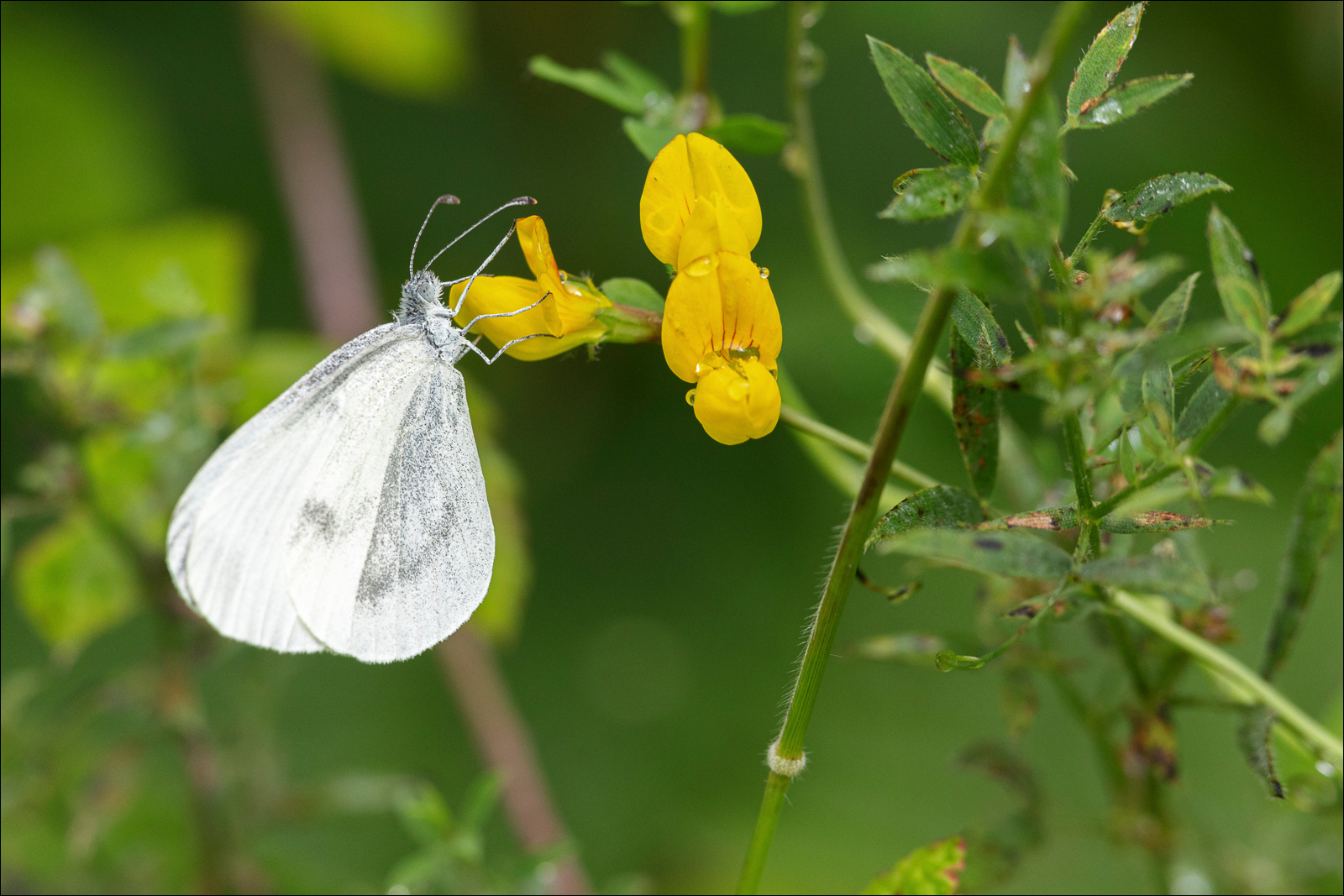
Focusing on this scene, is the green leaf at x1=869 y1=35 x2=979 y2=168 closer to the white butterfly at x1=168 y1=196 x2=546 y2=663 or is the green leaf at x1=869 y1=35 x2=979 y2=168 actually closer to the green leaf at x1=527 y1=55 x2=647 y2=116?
the green leaf at x1=527 y1=55 x2=647 y2=116

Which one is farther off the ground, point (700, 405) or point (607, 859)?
point (700, 405)

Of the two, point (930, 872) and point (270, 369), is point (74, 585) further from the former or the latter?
point (930, 872)

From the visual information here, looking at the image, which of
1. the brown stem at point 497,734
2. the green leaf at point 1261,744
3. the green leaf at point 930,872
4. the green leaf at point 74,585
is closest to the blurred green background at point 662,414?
the brown stem at point 497,734

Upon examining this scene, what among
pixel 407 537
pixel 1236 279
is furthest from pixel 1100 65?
pixel 407 537

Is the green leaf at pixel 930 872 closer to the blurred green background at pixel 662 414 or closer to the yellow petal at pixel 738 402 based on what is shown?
the yellow petal at pixel 738 402

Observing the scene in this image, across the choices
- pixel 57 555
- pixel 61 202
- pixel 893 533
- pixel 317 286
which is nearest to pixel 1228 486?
pixel 893 533

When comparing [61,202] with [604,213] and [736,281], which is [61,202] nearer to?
[604,213]
